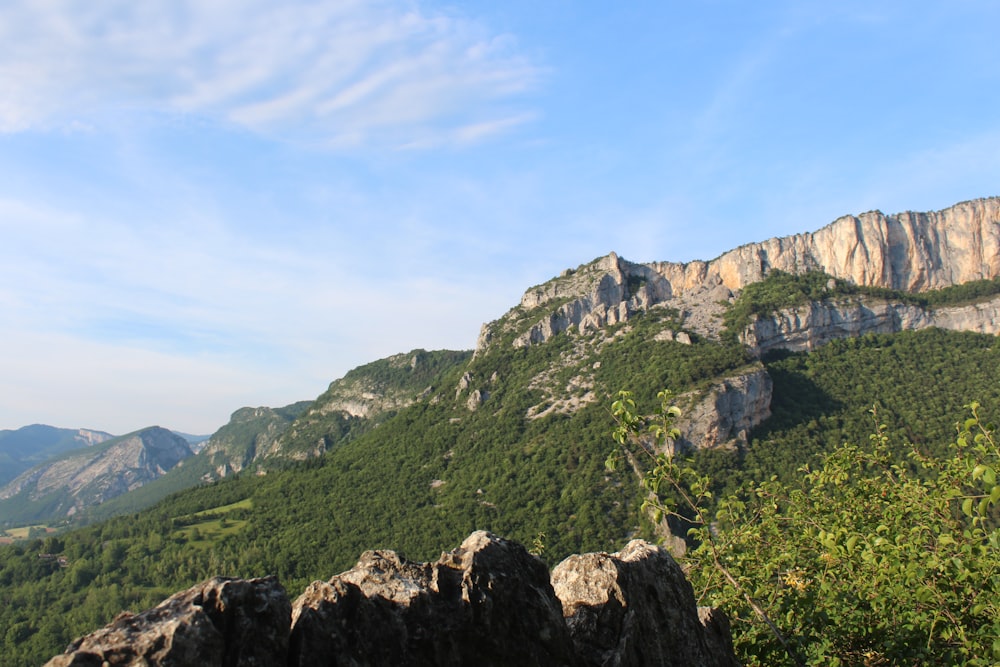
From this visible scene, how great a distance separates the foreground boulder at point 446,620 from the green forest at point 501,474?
6492 cm

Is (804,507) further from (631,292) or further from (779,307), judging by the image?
(631,292)

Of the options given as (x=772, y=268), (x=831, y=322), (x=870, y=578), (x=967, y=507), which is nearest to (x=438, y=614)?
(x=967, y=507)

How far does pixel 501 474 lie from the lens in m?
106

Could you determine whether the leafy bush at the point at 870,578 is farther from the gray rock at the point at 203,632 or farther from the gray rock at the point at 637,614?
the gray rock at the point at 203,632

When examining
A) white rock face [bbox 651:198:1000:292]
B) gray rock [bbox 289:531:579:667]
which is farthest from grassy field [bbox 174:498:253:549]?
white rock face [bbox 651:198:1000:292]

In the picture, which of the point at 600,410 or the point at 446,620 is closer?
the point at 446,620

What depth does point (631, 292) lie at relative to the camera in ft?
513

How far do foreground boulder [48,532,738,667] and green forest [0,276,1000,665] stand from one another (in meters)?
64.9

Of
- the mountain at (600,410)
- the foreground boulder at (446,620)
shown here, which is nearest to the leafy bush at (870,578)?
the foreground boulder at (446,620)

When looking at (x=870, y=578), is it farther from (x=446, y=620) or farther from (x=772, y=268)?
(x=772, y=268)

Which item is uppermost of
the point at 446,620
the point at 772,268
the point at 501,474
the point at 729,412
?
the point at 772,268

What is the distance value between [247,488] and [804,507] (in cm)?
16150

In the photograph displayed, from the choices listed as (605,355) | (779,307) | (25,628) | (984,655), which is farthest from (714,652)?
(779,307)

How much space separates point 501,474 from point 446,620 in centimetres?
10449
